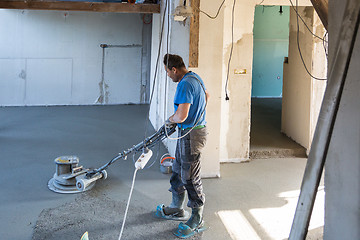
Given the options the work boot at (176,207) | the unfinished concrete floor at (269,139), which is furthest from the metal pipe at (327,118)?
the unfinished concrete floor at (269,139)

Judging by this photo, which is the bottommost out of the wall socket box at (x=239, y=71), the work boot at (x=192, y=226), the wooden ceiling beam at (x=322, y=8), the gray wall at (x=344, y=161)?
the work boot at (x=192, y=226)

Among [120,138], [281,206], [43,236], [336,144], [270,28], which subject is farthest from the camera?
[270,28]

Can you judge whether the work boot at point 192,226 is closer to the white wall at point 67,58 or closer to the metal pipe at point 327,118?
the metal pipe at point 327,118

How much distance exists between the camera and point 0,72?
10.4 meters

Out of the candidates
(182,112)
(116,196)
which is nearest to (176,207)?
(116,196)

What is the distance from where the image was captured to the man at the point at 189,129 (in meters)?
3.70

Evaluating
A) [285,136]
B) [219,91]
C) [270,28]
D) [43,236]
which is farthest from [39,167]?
[270,28]

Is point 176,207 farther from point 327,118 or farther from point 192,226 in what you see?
point 327,118

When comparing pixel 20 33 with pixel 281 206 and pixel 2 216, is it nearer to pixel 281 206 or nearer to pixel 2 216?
pixel 2 216

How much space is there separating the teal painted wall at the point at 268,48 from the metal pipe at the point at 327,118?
10.6m

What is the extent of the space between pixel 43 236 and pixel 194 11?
9.99ft

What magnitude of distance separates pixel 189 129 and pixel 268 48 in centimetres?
939

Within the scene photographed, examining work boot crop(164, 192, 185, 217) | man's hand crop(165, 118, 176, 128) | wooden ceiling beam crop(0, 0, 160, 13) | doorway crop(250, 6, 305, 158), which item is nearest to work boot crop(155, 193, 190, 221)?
work boot crop(164, 192, 185, 217)

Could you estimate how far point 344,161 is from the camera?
1948 mm
